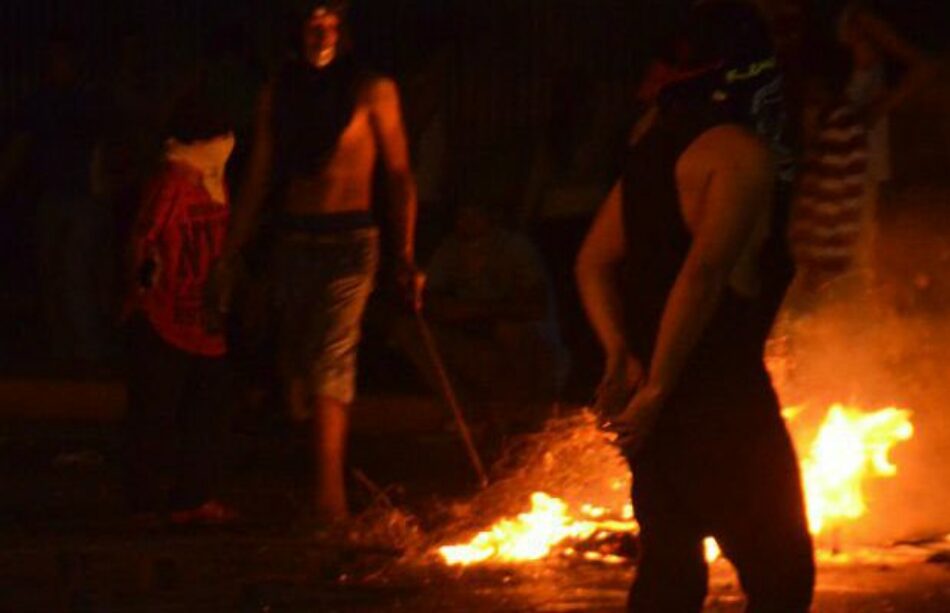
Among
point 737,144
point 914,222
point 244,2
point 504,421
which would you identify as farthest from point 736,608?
point 244,2

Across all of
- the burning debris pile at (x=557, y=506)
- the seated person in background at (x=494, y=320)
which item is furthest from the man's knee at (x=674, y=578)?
the seated person in background at (x=494, y=320)

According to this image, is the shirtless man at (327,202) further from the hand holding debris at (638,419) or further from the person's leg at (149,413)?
the hand holding debris at (638,419)

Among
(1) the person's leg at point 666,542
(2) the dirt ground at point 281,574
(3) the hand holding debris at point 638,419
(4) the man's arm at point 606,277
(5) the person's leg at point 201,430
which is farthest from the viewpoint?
(5) the person's leg at point 201,430

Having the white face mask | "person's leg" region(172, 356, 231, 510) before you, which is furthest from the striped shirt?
"person's leg" region(172, 356, 231, 510)

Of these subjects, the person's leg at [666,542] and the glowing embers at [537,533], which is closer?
the person's leg at [666,542]

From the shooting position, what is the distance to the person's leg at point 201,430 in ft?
28.2

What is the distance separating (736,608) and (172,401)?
252 centimetres

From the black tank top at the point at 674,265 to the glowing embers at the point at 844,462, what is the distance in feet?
8.15

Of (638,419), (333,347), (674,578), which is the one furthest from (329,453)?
(638,419)

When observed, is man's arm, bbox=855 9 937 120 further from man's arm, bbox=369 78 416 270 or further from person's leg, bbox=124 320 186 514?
person's leg, bbox=124 320 186 514

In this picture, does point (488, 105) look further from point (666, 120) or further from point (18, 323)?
point (666, 120)

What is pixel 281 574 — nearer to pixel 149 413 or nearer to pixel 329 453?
pixel 329 453

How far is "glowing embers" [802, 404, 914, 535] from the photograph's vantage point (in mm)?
7840

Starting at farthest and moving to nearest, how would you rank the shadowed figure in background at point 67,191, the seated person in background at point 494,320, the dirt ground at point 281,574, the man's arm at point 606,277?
1. the shadowed figure in background at point 67,191
2. the seated person in background at point 494,320
3. the dirt ground at point 281,574
4. the man's arm at point 606,277
